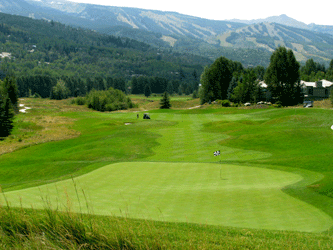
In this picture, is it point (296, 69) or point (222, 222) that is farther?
point (296, 69)

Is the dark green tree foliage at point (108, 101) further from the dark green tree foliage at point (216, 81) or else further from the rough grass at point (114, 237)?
the rough grass at point (114, 237)

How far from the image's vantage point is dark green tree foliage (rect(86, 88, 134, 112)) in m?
116

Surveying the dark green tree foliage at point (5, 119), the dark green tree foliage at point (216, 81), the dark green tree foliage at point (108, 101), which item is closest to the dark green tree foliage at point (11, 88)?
the dark green tree foliage at point (5, 119)

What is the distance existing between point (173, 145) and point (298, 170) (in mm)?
15338

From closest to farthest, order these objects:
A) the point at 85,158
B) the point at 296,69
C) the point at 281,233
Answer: the point at 281,233, the point at 85,158, the point at 296,69

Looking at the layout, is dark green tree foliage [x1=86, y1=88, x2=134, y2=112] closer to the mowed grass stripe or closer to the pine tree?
the pine tree

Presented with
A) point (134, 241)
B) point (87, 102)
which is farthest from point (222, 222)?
point (87, 102)

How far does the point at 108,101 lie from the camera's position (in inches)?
4589

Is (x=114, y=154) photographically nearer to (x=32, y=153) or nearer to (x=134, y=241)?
(x=32, y=153)

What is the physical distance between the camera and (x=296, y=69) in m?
86.4

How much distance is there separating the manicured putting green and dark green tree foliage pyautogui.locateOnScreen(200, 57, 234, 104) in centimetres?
9016

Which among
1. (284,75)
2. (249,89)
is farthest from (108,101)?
(284,75)

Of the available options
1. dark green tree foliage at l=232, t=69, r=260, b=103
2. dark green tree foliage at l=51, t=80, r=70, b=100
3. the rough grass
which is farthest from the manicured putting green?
dark green tree foliage at l=51, t=80, r=70, b=100

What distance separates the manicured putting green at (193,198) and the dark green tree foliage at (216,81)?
9016cm
